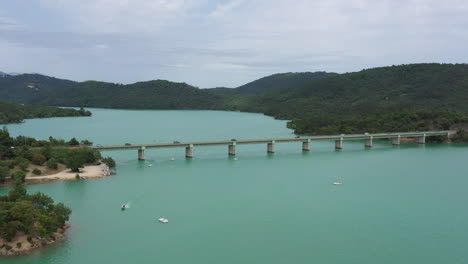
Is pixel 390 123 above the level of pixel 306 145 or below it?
above

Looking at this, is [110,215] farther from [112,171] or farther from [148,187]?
[112,171]

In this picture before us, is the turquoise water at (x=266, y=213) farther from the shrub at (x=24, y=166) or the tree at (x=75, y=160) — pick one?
the shrub at (x=24, y=166)

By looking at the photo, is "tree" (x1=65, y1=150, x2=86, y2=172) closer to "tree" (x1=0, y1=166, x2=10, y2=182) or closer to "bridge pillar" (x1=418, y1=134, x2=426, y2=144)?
"tree" (x1=0, y1=166, x2=10, y2=182)

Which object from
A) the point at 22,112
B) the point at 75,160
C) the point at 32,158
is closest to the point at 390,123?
the point at 75,160

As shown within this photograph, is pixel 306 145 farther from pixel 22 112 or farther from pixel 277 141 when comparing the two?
pixel 22 112

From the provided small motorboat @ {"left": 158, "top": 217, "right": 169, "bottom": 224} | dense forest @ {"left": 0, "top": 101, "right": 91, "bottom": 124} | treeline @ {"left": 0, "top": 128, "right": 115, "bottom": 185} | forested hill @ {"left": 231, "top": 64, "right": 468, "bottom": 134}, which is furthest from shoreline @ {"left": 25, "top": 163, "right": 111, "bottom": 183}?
dense forest @ {"left": 0, "top": 101, "right": 91, "bottom": 124}

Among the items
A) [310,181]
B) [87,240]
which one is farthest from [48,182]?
[310,181]
